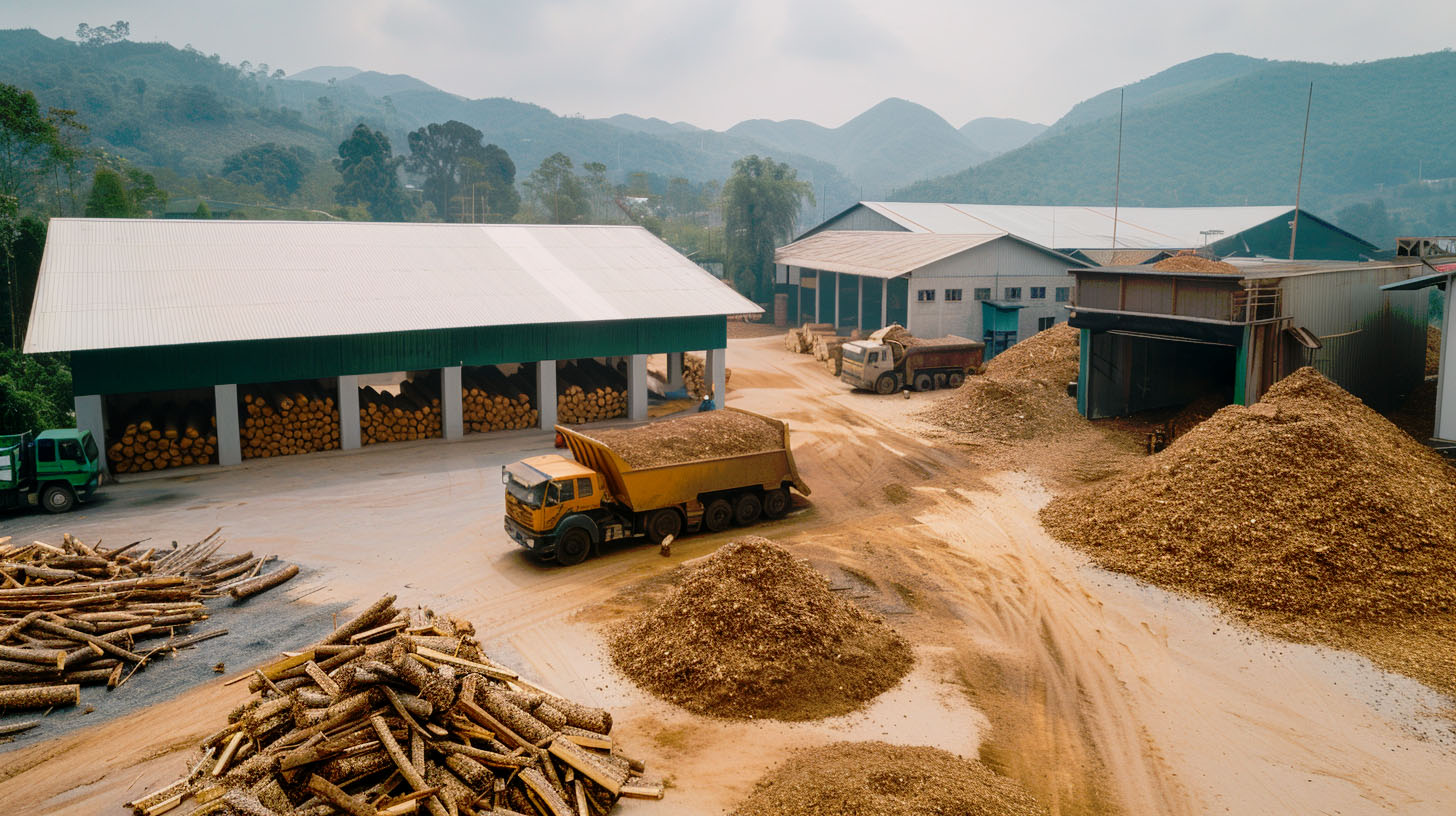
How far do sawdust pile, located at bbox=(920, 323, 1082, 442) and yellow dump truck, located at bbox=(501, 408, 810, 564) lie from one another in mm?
10220

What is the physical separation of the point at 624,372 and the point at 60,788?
72.7 feet

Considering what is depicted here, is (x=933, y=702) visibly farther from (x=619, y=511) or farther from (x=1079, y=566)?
(x=619, y=511)

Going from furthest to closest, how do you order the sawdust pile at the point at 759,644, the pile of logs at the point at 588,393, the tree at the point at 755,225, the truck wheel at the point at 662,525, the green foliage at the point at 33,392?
the tree at the point at 755,225 → the pile of logs at the point at 588,393 → the green foliage at the point at 33,392 → the truck wheel at the point at 662,525 → the sawdust pile at the point at 759,644

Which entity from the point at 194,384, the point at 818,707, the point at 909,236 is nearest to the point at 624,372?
the point at 194,384

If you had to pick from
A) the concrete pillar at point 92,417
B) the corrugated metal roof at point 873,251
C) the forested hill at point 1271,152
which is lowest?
the concrete pillar at point 92,417

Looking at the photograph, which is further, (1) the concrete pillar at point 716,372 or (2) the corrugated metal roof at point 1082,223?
(2) the corrugated metal roof at point 1082,223

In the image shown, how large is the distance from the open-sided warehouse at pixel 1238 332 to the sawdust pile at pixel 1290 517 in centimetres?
367

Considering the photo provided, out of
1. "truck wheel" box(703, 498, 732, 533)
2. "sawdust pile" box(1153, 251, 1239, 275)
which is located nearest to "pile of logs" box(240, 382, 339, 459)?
"truck wheel" box(703, 498, 732, 533)

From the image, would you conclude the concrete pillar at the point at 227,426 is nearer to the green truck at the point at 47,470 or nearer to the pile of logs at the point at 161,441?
the pile of logs at the point at 161,441

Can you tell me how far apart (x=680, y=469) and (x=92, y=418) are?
15.3m

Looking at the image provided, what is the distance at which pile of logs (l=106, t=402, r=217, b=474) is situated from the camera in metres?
23.6

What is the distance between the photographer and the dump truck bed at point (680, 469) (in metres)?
18.0

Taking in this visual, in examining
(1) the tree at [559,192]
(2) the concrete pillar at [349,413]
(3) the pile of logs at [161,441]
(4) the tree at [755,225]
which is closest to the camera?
(3) the pile of logs at [161,441]

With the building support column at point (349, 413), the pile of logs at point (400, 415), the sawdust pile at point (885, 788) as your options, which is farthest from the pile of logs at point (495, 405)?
the sawdust pile at point (885, 788)
